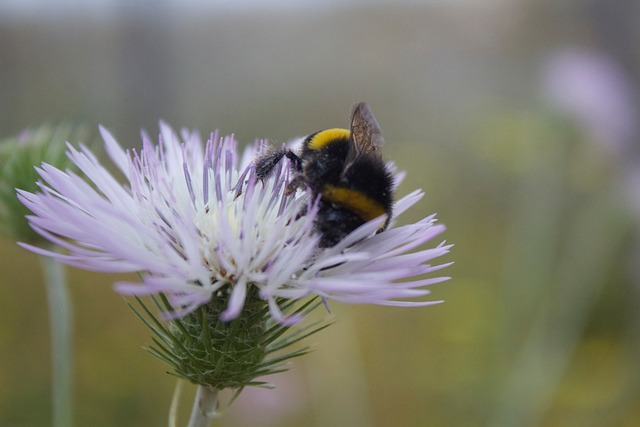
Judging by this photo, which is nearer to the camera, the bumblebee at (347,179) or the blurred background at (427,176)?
the bumblebee at (347,179)

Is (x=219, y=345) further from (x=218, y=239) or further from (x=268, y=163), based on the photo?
(x=268, y=163)

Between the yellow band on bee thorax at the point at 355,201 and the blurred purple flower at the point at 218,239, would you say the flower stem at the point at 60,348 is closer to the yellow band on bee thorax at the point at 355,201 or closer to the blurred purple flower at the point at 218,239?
the blurred purple flower at the point at 218,239

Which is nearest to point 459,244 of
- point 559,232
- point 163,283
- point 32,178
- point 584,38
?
point 559,232

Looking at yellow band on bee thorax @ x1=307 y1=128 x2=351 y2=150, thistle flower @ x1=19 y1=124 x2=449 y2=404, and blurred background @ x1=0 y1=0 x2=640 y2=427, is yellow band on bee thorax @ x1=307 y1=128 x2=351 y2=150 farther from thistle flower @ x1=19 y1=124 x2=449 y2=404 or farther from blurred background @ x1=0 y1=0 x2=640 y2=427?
blurred background @ x1=0 y1=0 x2=640 y2=427

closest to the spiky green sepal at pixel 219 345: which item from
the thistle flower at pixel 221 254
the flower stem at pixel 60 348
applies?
the thistle flower at pixel 221 254

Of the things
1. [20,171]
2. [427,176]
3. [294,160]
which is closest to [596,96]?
[427,176]
